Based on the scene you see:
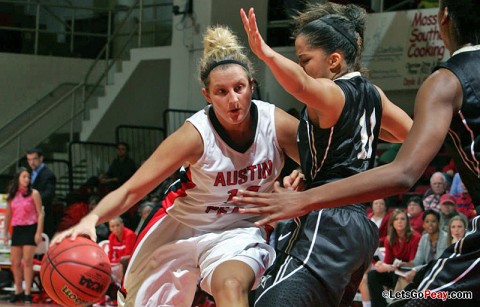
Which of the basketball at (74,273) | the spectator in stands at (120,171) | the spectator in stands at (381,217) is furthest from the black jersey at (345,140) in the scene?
the spectator in stands at (120,171)

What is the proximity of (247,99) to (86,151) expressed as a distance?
41.0ft

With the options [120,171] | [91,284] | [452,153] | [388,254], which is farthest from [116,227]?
[452,153]

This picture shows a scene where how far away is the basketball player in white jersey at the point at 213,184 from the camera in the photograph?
A: 3.94 meters

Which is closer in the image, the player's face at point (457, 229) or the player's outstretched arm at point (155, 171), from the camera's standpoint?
the player's outstretched arm at point (155, 171)

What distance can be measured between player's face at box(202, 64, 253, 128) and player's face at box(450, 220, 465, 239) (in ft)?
14.9

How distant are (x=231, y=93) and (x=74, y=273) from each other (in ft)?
3.63

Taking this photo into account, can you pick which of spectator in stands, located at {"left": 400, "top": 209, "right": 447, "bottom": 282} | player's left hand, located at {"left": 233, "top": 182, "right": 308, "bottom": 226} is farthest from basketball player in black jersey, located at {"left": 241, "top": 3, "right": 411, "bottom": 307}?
spectator in stands, located at {"left": 400, "top": 209, "right": 447, "bottom": 282}

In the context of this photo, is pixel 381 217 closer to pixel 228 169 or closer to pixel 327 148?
pixel 228 169

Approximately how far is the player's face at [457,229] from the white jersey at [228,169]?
4324mm

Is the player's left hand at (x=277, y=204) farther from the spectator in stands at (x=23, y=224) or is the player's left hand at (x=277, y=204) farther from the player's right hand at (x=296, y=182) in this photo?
the spectator in stands at (x=23, y=224)

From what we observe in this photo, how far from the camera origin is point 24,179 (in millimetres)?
10852

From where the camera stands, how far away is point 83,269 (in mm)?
4031

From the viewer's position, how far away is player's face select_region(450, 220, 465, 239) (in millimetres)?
8047

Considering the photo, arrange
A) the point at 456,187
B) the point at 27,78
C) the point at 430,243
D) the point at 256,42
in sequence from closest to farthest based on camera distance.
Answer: the point at 256,42 → the point at 430,243 → the point at 456,187 → the point at 27,78
